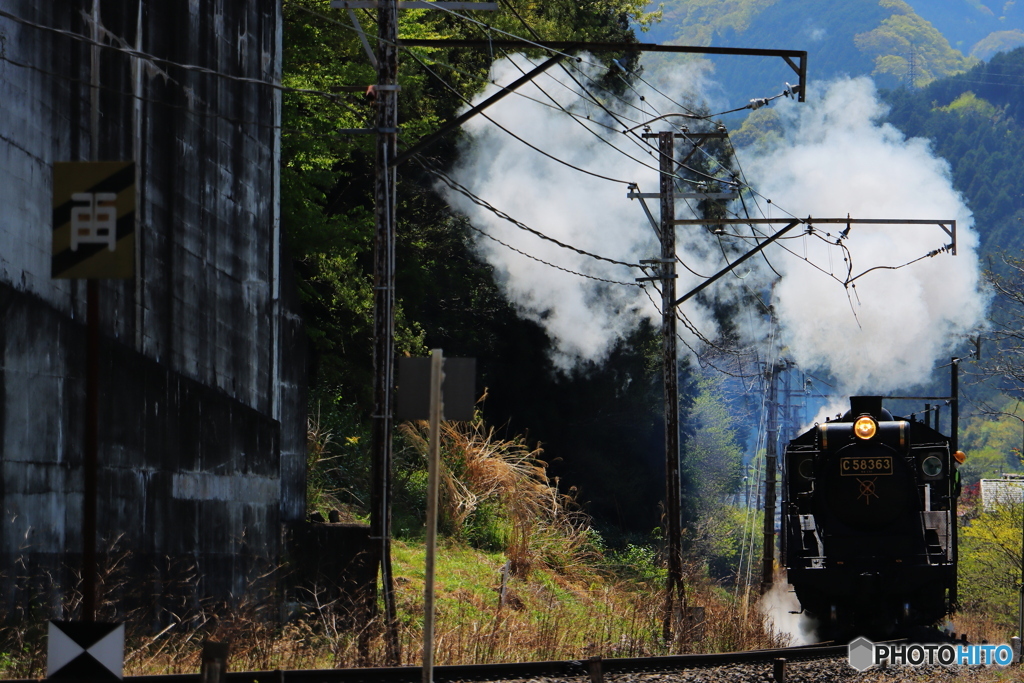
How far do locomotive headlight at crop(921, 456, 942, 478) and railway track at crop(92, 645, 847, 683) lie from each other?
11.4ft

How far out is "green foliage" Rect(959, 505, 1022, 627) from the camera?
44094 mm

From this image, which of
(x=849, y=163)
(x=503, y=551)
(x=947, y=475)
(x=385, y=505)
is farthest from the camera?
(x=849, y=163)

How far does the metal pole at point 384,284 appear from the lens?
13234 millimetres

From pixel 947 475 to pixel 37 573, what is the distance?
36.9 feet

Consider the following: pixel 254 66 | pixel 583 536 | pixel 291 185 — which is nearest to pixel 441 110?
pixel 291 185

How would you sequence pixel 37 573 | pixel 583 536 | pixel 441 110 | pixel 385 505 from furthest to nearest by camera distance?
1. pixel 441 110
2. pixel 583 536
3. pixel 385 505
4. pixel 37 573

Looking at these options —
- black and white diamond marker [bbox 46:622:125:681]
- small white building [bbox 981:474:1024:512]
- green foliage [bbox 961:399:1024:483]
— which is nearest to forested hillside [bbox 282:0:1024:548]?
small white building [bbox 981:474:1024:512]

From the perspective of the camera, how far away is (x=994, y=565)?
4731 centimetres

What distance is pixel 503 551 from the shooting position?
24.6 metres

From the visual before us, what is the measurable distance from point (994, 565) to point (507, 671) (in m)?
42.1

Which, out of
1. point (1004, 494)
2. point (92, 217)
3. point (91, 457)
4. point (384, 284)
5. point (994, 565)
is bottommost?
point (994, 565)

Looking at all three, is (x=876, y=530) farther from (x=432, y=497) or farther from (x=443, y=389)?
(x=432, y=497)

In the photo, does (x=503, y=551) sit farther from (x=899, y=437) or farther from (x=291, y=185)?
(x=899, y=437)

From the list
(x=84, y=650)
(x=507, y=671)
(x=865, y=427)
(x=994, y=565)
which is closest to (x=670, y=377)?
(x=865, y=427)
